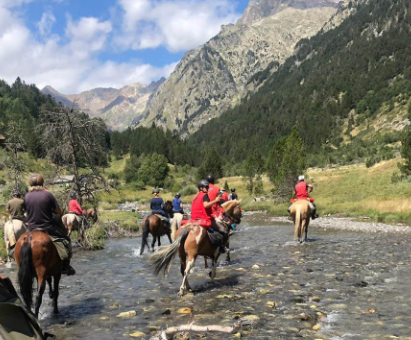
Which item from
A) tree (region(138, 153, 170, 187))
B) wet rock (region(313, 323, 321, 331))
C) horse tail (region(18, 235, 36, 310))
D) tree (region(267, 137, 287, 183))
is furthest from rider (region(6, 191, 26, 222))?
tree (region(138, 153, 170, 187))

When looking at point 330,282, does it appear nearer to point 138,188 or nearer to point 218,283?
point 218,283

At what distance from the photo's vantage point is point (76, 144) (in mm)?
23344

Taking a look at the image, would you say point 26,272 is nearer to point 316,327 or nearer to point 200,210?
point 200,210

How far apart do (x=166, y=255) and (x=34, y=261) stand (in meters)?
3.75

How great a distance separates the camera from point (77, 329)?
852 cm

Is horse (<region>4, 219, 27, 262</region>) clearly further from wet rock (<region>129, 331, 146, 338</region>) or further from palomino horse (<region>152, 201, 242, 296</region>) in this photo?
wet rock (<region>129, 331, 146, 338</region>)

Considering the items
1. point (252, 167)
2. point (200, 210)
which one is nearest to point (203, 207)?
point (200, 210)

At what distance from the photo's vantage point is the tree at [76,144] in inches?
882

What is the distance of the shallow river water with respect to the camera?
806 cm

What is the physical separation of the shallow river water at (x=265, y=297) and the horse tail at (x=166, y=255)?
0.82 m

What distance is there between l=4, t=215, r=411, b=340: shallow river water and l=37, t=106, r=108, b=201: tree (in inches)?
291

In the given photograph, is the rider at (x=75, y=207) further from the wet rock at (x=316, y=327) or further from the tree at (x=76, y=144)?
the wet rock at (x=316, y=327)

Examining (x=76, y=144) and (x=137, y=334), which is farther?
(x=76, y=144)

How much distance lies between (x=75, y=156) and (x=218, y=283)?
577 inches
